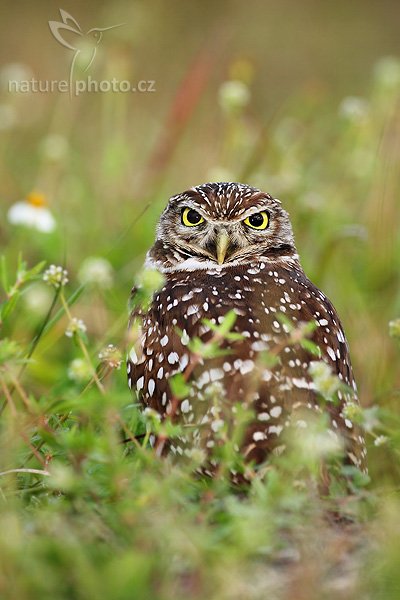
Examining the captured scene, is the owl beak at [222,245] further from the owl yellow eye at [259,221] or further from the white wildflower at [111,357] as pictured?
the white wildflower at [111,357]

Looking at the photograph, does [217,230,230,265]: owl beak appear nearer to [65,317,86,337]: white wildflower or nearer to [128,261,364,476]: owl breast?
[128,261,364,476]: owl breast

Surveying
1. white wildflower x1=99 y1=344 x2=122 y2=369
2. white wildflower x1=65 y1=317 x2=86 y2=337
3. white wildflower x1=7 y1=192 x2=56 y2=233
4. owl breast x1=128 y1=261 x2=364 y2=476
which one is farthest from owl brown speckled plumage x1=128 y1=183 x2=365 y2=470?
white wildflower x1=7 y1=192 x2=56 y2=233

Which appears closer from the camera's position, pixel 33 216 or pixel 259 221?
pixel 259 221

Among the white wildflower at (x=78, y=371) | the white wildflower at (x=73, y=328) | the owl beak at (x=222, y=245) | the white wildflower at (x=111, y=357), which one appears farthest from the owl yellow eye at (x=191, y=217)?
the white wildflower at (x=78, y=371)

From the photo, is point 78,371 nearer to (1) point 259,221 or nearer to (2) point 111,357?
(2) point 111,357

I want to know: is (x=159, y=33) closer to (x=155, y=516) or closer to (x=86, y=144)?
(x=86, y=144)

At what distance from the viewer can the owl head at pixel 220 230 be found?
4.66 metres

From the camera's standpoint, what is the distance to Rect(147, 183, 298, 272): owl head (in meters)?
4.66

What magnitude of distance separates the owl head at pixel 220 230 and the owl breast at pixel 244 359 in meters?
0.18

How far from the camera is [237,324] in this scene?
13.1 ft

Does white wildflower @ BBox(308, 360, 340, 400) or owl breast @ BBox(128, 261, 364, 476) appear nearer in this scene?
white wildflower @ BBox(308, 360, 340, 400)

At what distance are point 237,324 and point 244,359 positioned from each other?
0.63ft

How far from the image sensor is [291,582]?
277 cm

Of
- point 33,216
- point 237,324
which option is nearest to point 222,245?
point 237,324
